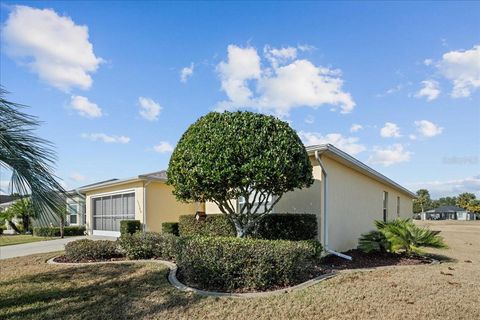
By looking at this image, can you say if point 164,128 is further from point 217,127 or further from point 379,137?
point 379,137

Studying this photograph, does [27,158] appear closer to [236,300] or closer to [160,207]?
[236,300]

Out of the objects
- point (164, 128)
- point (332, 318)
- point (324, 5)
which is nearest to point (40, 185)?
point (332, 318)

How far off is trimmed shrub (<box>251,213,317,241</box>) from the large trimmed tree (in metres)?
0.98

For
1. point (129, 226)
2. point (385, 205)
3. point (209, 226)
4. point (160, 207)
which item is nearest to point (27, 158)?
point (209, 226)

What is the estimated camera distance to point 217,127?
9.28 metres

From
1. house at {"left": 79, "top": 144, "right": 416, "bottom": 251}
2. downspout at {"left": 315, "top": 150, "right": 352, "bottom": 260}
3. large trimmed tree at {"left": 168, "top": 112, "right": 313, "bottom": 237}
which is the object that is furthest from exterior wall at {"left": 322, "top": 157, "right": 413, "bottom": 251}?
large trimmed tree at {"left": 168, "top": 112, "right": 313, "bottom": 237}

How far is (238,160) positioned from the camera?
882 cm

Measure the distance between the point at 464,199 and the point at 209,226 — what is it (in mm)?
83172

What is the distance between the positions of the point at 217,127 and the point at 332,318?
17.4 ft

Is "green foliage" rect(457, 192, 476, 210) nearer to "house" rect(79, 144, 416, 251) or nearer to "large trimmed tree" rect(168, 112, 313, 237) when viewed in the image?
"house" rect(79, 144, 416, 251)

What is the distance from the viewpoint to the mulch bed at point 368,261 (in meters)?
10.0

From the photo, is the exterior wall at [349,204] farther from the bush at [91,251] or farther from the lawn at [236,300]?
the bush at [91,251]

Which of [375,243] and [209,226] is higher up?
[209,226]

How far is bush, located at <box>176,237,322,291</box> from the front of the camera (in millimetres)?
7133
